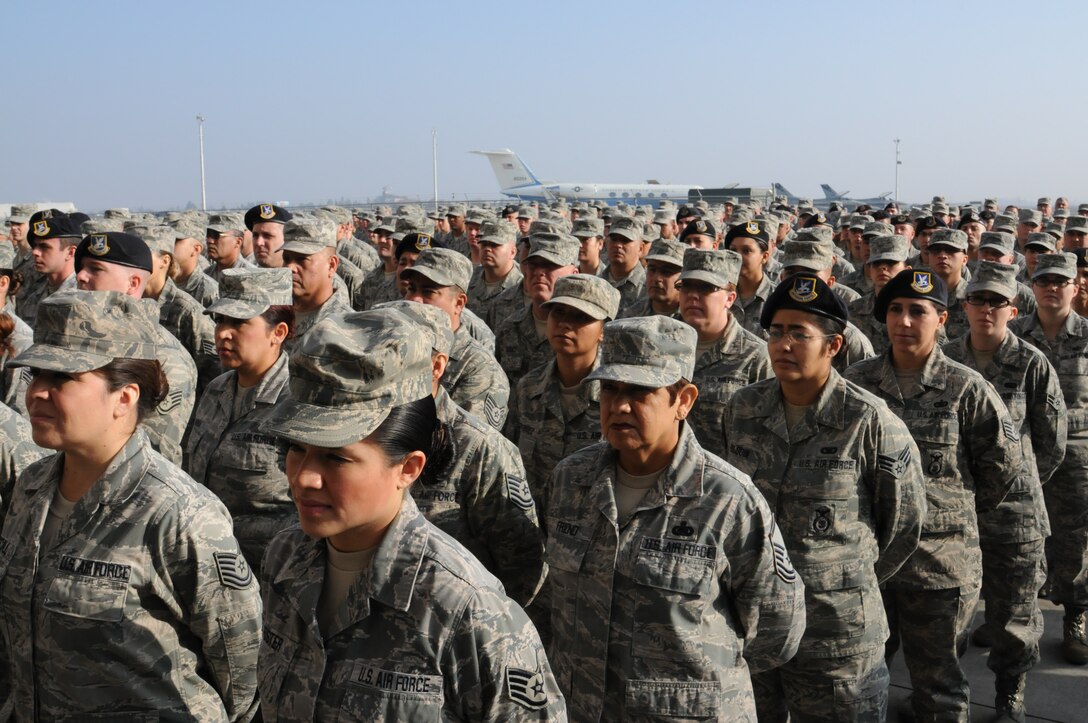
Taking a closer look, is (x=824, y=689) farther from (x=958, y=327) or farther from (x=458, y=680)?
(x=958, y=327)

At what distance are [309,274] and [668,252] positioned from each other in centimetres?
247

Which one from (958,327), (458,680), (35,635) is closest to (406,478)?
(458,680)

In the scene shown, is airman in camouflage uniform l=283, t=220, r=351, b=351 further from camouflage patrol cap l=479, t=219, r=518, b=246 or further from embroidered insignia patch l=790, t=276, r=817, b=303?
camouflage patrol cap l=479, t=219, r=518, b=246

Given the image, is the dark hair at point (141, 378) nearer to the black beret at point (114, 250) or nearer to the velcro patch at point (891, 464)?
the velcro patch at point (891, 464)

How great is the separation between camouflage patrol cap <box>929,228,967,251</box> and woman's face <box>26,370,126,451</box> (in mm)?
7458

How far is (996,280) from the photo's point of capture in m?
5.65

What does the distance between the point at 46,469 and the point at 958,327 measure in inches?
287

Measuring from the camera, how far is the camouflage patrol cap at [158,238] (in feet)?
23.0

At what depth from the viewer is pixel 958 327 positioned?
8391mm

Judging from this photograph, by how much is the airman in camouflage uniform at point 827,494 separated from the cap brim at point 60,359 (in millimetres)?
2383

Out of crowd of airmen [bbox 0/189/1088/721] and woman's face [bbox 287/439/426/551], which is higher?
woman's face [bbox 287/439/426/551]

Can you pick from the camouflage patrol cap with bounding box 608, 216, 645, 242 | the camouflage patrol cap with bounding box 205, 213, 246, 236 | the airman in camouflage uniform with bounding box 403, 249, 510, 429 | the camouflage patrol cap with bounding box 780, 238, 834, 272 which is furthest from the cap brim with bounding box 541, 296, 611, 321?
the camouflage patrol cap with bounding box 205, 213, 246, 236

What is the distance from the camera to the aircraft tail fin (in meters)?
64.6

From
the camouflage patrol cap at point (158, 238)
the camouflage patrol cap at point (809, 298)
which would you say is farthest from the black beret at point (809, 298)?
the camouflage patrol cap at point (158, 238)
